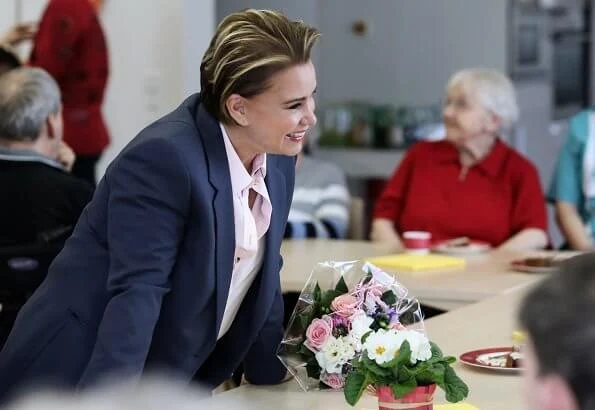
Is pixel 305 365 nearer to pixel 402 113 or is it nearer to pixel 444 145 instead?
pixel 444 145

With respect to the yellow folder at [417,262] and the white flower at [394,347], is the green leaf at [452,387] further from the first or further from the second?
the yellow folder at [417,262]

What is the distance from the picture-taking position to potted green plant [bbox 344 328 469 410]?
1961 millimetres

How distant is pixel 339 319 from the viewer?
2.23m

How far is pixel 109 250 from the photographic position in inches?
82.3

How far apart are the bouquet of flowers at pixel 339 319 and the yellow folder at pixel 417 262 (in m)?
1.39

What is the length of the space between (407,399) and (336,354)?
0.27 meters

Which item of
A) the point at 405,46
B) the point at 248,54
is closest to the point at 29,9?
the point at 405,46

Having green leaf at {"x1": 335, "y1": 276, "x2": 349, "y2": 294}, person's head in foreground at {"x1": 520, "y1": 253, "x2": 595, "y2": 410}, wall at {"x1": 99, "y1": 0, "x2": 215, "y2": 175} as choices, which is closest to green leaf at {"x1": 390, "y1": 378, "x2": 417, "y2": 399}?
green leaf at {"x1": 335, "y1": 276, "x2": 349, "y2": 294}

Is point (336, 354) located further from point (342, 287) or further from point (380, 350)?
point (380, 350)

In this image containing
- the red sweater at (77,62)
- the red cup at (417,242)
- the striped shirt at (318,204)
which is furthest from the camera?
the red sweater at (77,62)

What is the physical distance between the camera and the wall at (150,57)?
616 cm

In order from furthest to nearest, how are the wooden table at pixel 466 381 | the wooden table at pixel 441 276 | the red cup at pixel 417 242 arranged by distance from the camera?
the red cup at pixel 417 242, the wooden table at pixel 441 276, the wooden table at pixel 466 381

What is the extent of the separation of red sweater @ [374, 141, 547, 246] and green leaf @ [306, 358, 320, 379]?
2.24m

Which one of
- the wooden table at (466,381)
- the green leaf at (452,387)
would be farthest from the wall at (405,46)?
the green leaf at (452,387)
